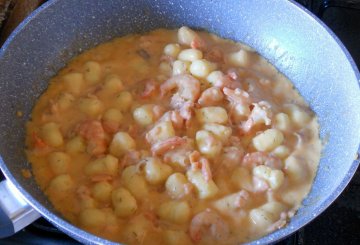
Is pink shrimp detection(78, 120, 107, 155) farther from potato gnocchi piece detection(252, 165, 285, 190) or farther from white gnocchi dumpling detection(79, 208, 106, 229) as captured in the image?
potato gnocchi piece detection(252, 165, 285, 190)

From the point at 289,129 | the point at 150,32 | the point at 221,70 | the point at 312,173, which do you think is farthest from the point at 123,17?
the point at 312,173

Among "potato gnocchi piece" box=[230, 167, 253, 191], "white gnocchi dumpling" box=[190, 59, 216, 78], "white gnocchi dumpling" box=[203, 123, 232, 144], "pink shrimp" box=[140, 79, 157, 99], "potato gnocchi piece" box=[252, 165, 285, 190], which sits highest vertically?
"white gnocchi dumpling" box=[190, 59, 216, 78]

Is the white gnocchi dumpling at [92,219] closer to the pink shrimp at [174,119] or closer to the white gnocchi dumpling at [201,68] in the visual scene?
the pink shrimp at [174,119]

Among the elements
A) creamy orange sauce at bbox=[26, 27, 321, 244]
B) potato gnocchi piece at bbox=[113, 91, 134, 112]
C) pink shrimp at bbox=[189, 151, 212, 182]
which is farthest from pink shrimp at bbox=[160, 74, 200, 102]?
pink shrimp at bbox=[189, 151, 212, 182]

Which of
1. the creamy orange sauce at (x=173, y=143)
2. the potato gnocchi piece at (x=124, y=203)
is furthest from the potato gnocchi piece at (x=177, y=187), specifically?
the potato gnocchi piece at (x=124, y=203)

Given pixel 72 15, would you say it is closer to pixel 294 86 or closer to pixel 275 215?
pixel 294 86

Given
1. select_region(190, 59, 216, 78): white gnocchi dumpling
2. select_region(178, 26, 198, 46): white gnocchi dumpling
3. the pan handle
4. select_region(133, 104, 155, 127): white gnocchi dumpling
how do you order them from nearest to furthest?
the pan handle → select_region(133, 104, 155, 127): white gnocchi dumpling → select_region(190, 59, 216, 78): white gnocchi dumpling → select_region(178, 26, 198, 46): white gnocchi dumpling

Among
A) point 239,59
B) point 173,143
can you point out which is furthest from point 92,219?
point 239,59
